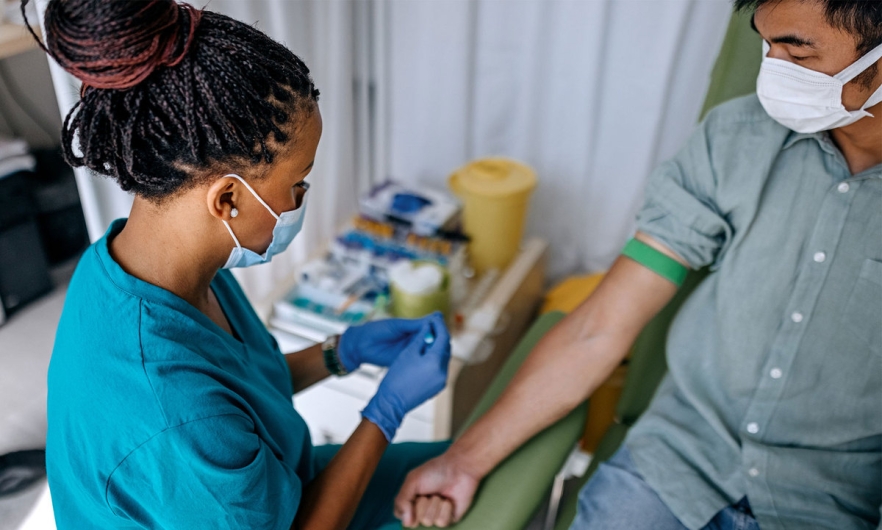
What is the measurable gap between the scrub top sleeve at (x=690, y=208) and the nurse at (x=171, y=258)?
63 cm

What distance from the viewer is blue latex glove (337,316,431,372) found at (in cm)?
125

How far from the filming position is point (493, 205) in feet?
6.15

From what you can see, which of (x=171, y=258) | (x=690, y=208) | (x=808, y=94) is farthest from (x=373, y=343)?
(x=808, y=94)

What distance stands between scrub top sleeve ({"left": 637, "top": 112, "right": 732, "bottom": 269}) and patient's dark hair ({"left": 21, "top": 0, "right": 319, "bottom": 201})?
674mm

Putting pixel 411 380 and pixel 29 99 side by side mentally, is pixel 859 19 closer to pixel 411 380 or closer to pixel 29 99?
pixel 411 380

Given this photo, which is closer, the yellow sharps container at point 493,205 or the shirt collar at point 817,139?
the shirt collar at point 817,139

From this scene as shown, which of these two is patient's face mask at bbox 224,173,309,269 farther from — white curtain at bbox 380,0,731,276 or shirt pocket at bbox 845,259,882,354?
white curtain at bbox 380,0,731,276

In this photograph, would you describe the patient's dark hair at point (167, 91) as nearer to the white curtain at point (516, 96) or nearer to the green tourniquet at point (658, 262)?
the green tourniquet at point (658, 262)

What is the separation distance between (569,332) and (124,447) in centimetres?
77

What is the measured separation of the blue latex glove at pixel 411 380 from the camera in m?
1.08

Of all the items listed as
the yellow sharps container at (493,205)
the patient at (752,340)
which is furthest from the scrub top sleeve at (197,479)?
the yellow sharps container at (493,205)

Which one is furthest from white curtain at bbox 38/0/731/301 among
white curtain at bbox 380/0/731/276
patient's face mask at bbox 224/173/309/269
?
patient's face mask at bbox 224/173/309/269

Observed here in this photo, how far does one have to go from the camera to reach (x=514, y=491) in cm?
112

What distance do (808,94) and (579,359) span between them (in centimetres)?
56
